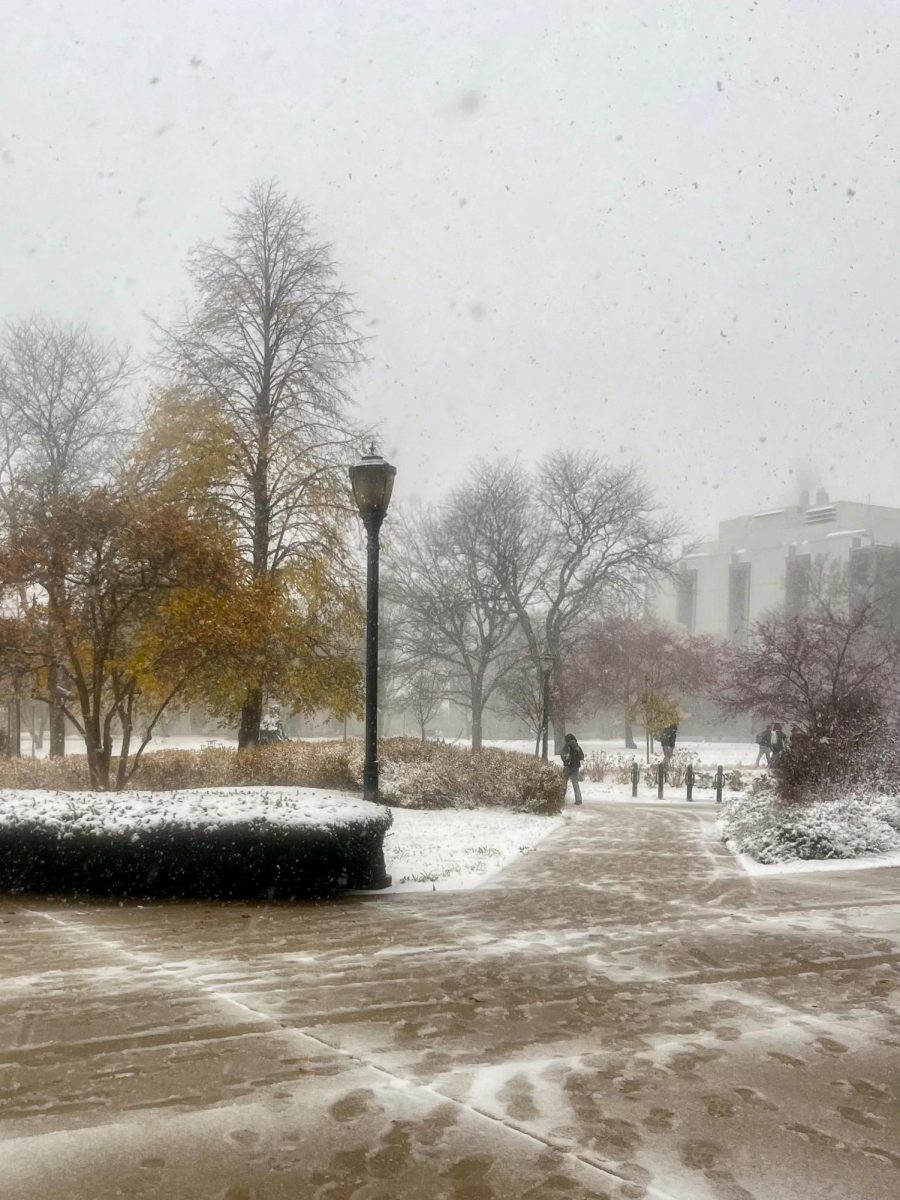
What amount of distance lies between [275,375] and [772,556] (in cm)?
4922

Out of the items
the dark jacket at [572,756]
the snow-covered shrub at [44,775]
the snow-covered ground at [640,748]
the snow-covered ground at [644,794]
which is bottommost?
the snow-covered ground at [640,748]

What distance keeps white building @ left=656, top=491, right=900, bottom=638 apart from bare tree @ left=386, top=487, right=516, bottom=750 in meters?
23.3

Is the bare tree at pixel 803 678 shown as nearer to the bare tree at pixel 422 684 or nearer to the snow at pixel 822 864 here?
the snow at pixel 822 864

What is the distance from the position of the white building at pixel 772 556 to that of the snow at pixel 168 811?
48709mm

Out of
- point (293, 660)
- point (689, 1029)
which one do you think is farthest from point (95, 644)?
point (689, 1029)

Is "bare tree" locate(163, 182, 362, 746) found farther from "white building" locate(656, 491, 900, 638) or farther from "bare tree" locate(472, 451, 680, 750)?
"white building" locate(656, 491, 900, 638)

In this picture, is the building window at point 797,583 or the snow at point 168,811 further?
the building window at point 797,583

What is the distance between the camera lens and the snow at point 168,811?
28.0 feet

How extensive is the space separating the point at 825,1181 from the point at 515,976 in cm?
278

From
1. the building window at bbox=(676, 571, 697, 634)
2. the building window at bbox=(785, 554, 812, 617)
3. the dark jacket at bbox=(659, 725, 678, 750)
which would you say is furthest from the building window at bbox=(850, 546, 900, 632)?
the dark jacket at bbox=(659, 725, 678, 750)

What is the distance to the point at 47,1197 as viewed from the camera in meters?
3.17

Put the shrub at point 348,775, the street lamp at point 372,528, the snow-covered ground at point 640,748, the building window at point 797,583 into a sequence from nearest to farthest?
the street lamp at point 372,528
the shrub at point 348,775
the snow-covered ground at point 640,748
the building window at point 797,583

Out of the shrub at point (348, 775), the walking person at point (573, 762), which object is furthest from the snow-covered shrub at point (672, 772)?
the shrub at point (348, 775)

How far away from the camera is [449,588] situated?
34594mm
